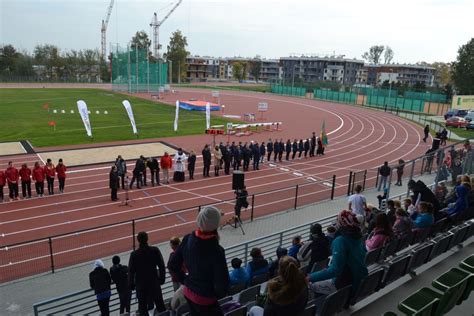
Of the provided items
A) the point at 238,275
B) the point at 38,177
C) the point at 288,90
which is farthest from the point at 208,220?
the point at 288,90

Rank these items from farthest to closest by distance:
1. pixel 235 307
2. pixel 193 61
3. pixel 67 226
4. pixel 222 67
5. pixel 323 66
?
pixel 222 67
pixel 193 61
pixel 323 66
pixel 67 226
pixel 235 307

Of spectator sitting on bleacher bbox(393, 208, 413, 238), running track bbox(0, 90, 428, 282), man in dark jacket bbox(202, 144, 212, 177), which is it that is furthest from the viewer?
man in dark jacket bbox(202, 144, 212, 177)

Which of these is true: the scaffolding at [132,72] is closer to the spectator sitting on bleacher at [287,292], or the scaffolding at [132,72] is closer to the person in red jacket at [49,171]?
the person in red jacket at [49,171]

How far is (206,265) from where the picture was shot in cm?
353

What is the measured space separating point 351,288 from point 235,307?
64.9 inches

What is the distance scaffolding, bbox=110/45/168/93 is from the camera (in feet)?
220

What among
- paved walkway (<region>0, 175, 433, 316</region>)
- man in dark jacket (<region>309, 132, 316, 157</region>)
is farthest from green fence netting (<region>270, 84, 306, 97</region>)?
paved walkway (<region>0, 175, 433, 316</region>)

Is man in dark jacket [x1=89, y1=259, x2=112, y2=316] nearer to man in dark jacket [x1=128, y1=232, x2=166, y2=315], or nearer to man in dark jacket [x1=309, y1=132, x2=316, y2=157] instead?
man in dark jacket [x1=128, y1=232, x2=166, y2=315]

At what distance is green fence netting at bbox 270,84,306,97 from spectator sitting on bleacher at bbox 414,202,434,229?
7159cm

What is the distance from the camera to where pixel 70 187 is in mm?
17547

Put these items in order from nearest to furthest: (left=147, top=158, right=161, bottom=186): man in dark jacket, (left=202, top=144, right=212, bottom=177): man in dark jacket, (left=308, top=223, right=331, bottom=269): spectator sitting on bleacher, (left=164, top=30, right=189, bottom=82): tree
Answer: (left=308, top=223, right=331, bottom=269): spectator sitting on bleacher, (left=147, top=158, right=161, bottom=186): man in dark jacket, (left=202, top=144, right=212, bottom=177): man in dark jacket, (left=164, top=30, right=189, bottom=82): tree

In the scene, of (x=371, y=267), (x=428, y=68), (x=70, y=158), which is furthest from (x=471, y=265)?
(x=428, y=68)

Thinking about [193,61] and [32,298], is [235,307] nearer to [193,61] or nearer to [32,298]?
[32,298]

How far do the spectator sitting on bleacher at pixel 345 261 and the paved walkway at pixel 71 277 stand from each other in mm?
6104
